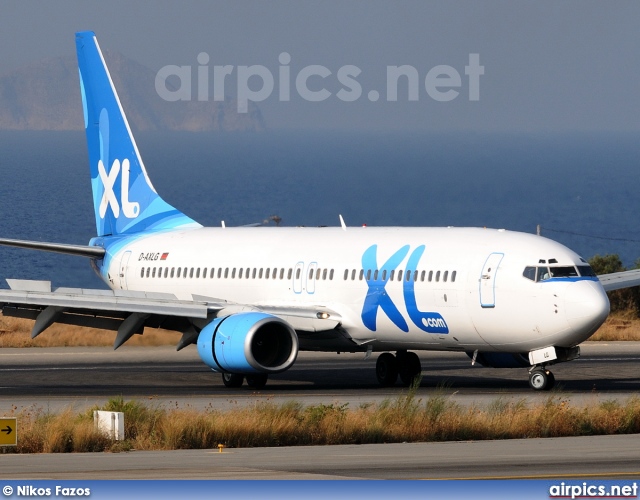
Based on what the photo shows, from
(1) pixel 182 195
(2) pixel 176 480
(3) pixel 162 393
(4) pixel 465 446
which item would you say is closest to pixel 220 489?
(2) pixel 176 480

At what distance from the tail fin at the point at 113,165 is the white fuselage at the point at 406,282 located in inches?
129

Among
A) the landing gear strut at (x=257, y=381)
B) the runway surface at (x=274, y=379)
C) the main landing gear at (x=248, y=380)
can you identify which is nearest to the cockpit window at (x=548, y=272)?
the runway surface at (x=274, y=379)

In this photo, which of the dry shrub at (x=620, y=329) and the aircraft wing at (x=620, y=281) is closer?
the aircraft wing at (x=620, y=281)

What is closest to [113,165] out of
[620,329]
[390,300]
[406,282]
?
[390,300]

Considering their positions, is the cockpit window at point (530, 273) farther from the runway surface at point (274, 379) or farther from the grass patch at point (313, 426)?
the grass patch at point (313, 426)

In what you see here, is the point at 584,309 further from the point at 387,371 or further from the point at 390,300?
the point at 387,371

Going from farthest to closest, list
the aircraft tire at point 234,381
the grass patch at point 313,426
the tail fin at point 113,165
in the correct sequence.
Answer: the tail fin at point 113,165, the aircraft tire at point 234,381, the grass patch at point 313,426

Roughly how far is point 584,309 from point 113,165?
18.3m

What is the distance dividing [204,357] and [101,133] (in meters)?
12.7

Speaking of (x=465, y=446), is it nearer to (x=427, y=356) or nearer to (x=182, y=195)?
(x=427, y=356)

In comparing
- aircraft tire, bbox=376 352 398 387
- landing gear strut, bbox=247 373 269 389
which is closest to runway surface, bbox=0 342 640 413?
landing gear strut, bbox=247 373 269 389

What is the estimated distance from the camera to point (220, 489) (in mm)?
18141

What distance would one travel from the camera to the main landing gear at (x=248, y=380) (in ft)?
121

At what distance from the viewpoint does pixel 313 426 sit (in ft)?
83.4
